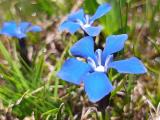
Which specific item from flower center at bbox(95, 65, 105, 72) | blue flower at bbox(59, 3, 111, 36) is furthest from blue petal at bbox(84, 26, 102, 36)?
flower center at bbox(95, 65, 105, 72)

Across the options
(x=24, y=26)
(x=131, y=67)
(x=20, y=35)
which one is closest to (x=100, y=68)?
(x=131, y=67)

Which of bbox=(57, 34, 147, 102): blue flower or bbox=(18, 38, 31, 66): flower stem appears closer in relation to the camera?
bbox=(57, 34, 147, 102): blue flower

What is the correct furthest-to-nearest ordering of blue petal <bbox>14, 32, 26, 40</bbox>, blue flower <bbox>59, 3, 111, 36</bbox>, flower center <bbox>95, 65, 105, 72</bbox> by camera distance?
blue petal <bbox>14, 32, 26, 40</bbox> → blue flower <bbox>59, 3, 111, 36</bbox> → flower center <bbox>95, 65, 105, 72</bbox>

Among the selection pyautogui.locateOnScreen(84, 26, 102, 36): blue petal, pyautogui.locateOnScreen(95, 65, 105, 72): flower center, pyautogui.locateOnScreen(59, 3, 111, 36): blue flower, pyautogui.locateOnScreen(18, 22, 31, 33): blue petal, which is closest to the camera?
pyautogui.locateOnScreen(95, 65, 105, 72): flower center

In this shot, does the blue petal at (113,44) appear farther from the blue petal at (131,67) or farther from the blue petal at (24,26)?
the blue petal at (24,26)

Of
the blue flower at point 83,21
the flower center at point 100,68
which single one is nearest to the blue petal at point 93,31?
the blue flower at point 83,21

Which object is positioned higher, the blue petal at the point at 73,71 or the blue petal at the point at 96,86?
the blue petal at the point at 73,71

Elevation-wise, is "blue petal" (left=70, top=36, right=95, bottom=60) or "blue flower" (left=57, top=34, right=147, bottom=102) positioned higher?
"blue petal" (left=70, top=36, right=95, bottom=60)

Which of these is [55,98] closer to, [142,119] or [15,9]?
[142,119]

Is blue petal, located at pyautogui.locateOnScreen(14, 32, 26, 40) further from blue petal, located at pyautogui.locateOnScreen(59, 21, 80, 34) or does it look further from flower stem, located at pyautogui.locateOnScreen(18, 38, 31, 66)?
blue petal, located at pyautogui.locateOnScreen(59, 21, 80, 34)

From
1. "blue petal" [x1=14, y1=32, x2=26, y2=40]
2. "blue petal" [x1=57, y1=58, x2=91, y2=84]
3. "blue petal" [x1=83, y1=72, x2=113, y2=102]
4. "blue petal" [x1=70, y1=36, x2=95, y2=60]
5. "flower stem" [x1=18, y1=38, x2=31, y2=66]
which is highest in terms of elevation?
"blue petal" [x1=70, y1=36, x2=95, y2=60]
